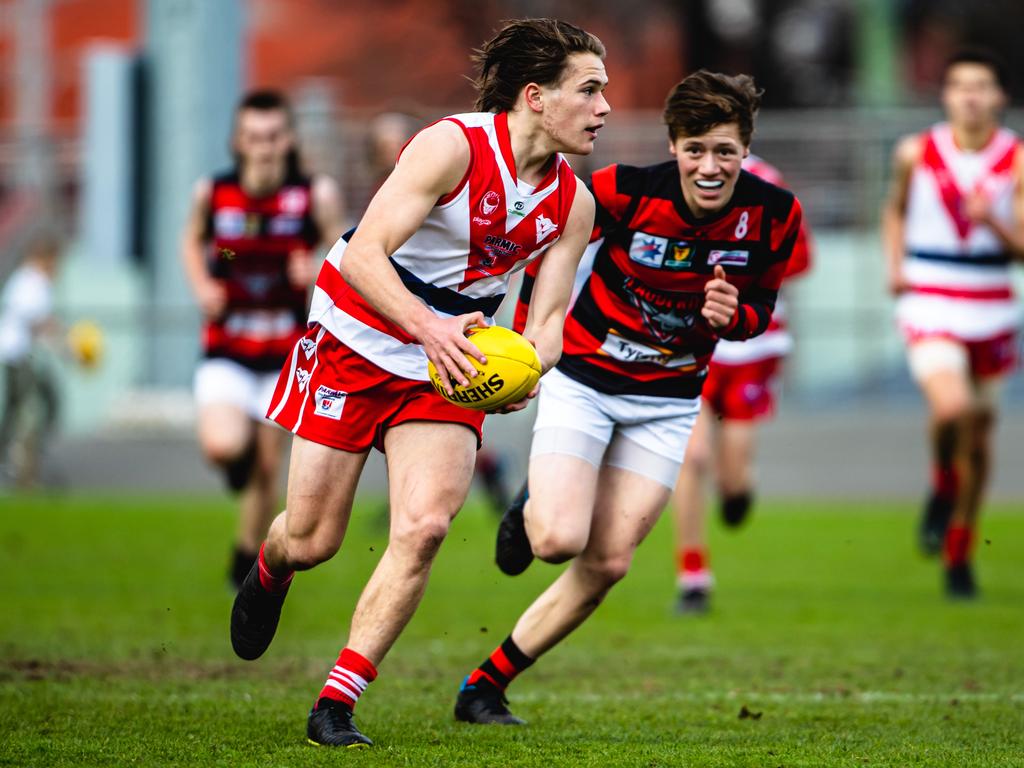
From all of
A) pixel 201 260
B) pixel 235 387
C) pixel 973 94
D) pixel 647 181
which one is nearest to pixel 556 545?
pixel 647 181

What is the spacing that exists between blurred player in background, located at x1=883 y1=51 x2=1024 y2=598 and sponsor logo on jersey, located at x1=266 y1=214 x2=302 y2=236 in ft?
11.2

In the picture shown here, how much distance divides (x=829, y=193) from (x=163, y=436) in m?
9.61

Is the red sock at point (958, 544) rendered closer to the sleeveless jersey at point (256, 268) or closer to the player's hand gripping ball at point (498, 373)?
the sleeveless jersey at point (256, 268)

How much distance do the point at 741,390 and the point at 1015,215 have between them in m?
1.86

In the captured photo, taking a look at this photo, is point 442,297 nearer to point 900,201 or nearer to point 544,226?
point 544,226

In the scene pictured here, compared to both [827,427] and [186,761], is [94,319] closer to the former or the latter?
[827,427]

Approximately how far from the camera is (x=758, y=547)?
13125mm

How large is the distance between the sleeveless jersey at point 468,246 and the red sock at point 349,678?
922mm

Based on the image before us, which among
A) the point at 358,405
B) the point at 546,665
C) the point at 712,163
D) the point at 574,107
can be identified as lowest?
the point at 546,665

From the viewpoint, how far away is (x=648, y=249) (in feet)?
20.5

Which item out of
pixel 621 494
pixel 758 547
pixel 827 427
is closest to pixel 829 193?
pixel 827 427

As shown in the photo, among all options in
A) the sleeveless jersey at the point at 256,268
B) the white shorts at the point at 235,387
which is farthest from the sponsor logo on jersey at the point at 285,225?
the white shorts at the point at 235,387

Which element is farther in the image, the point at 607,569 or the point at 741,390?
the point at 741,390

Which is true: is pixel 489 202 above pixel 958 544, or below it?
above
